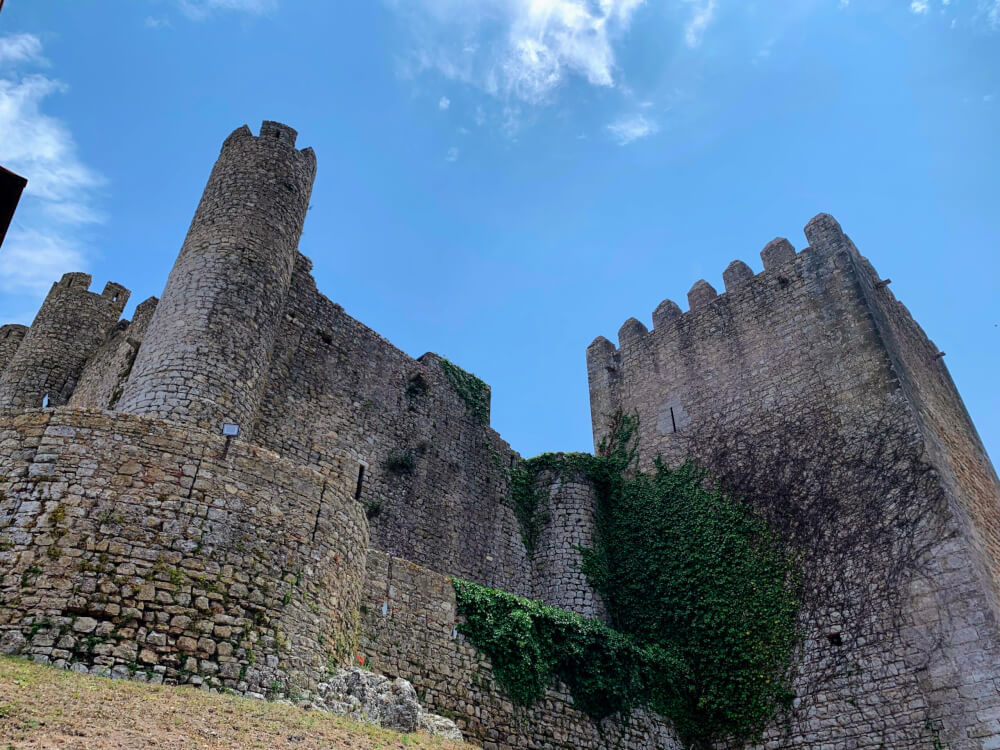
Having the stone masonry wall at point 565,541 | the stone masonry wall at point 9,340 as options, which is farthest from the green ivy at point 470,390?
the stone masonry wall at point 9,340

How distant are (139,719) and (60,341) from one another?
1467 centimetres

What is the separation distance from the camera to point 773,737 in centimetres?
1361

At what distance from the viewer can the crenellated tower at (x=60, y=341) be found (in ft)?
57.5

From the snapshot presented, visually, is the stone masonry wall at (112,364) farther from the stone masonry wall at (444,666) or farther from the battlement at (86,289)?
the stone masonry wall at (444,666)

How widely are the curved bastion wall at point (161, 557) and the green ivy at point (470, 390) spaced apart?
938cm

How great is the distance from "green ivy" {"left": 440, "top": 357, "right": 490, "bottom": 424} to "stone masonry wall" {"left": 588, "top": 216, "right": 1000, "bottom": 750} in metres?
3.29

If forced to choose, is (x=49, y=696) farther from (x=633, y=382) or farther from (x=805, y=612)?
(x=633, y=382)

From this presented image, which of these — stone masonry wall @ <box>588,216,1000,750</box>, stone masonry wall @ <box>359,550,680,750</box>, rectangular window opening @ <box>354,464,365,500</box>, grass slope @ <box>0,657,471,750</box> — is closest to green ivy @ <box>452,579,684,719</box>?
stone masonry wall @ <box>359,550,680,750</box>

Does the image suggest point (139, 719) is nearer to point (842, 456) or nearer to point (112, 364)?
point (112, 364)

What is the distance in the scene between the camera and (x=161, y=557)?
27.6ft

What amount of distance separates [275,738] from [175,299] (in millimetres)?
8869

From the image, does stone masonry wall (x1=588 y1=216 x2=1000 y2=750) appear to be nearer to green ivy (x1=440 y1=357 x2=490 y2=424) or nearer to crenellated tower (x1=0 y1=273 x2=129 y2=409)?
green ivy (x1=440 y1=357 x2=490 y2=424)

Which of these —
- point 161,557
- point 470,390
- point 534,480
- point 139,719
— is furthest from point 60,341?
point 139,719

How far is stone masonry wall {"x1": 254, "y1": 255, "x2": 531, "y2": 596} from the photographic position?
15414 millimetres
